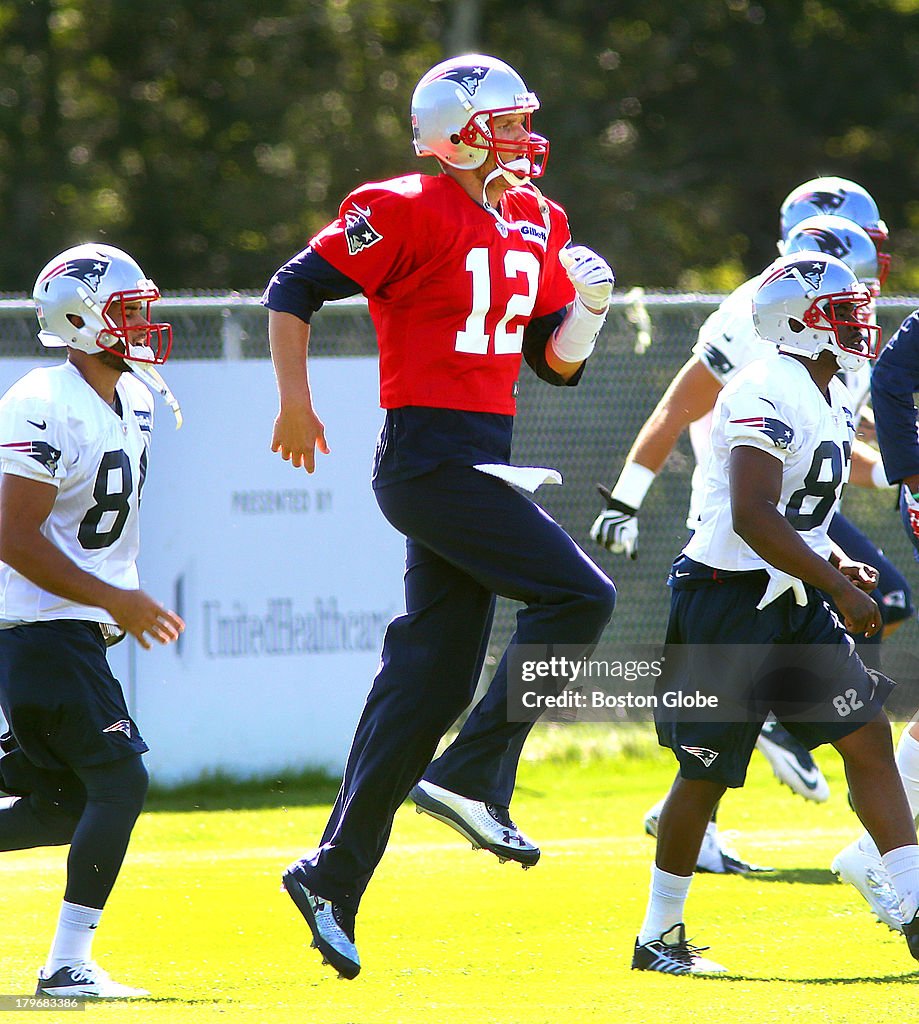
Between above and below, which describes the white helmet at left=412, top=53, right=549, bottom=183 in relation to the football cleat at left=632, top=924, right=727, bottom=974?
above

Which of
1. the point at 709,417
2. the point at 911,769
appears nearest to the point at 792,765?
the point at 911,769

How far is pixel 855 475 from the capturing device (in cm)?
659

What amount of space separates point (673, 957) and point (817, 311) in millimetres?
1887

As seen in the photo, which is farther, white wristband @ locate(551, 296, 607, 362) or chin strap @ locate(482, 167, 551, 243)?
white wristband @ locate(551, 296, 607, 362)

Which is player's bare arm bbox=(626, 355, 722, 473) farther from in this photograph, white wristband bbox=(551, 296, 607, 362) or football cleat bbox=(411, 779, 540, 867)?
football cleat bbox=(411, 779, 540, 867)

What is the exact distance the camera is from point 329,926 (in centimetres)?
442

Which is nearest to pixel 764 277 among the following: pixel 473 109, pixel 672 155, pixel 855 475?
pixel 473 109

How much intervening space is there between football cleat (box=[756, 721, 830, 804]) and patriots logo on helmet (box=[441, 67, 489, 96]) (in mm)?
3742

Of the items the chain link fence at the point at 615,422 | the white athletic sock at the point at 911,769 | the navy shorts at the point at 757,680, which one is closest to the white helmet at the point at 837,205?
the white athletic sock at the point at 911,769

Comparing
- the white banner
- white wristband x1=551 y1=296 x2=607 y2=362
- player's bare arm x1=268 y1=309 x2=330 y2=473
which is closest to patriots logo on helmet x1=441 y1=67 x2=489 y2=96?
white wristband x1=551 y1=296 x2=607 y2=362

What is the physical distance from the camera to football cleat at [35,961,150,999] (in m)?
4.46

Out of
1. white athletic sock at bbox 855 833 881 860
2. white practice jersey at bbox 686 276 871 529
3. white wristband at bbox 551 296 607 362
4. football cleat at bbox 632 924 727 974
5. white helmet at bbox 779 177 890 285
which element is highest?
white helmet at bbox 779 177 890 285

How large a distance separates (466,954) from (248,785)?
3.72 m

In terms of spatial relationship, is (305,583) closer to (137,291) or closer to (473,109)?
(137,291)
